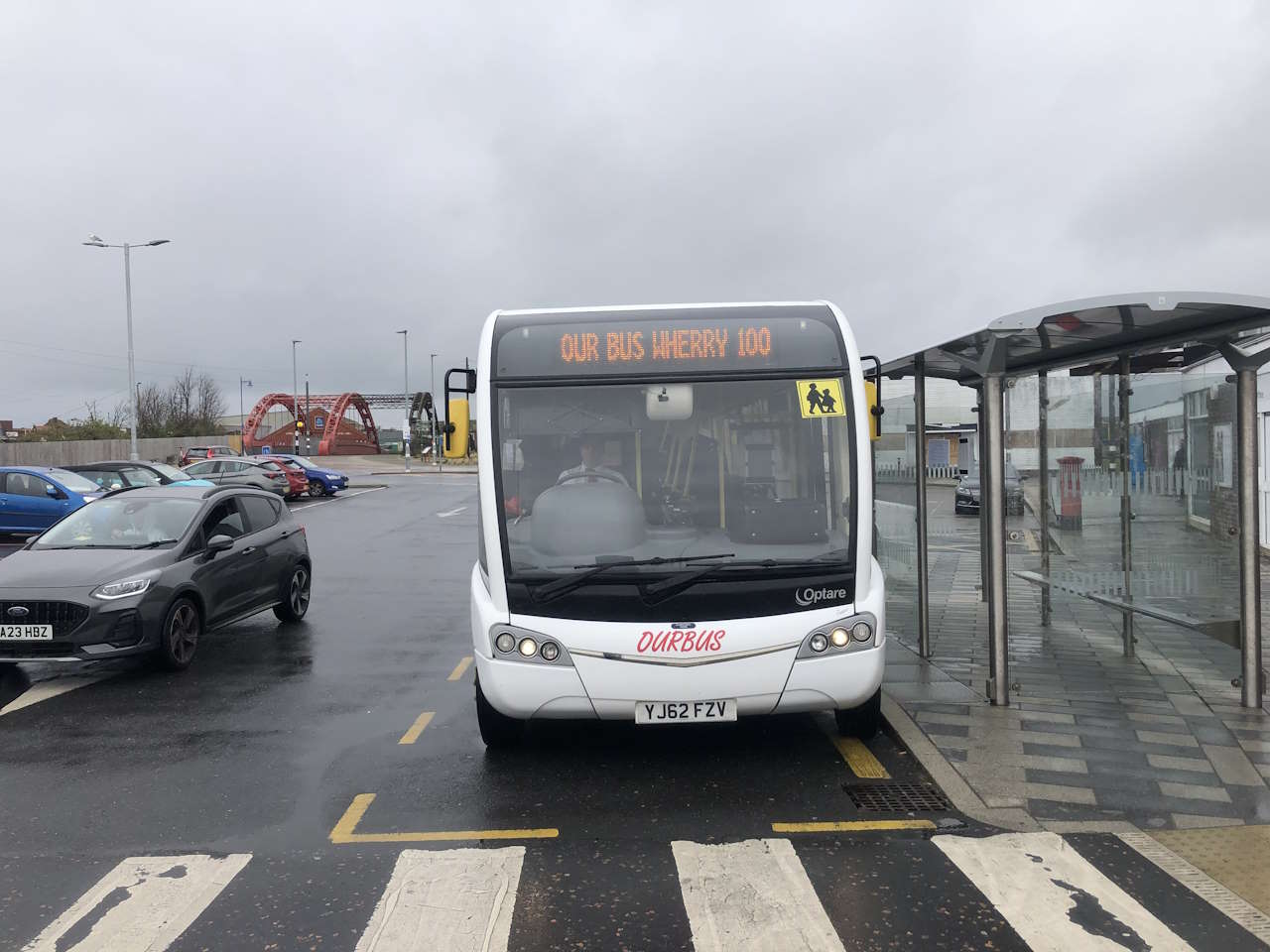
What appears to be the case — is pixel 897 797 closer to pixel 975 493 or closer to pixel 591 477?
pixel 591 477

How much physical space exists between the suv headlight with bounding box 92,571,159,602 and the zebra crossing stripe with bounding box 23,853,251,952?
4.11 meters

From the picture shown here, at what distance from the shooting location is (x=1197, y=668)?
8.66m

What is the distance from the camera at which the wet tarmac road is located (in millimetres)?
4191

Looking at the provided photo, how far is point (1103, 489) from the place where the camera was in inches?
360

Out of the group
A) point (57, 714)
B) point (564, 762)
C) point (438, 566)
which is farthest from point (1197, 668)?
point (438, 566)

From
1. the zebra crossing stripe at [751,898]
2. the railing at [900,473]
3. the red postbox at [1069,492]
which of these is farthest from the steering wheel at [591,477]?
the red postbox at [1069,492]

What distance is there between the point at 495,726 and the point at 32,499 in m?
19.6

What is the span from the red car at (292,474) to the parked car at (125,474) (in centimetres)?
658

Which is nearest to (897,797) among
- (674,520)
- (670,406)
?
(674,520)

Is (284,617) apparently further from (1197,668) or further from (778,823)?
(1197,668)

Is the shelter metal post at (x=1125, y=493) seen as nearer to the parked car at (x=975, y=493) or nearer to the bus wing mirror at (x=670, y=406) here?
the parked car at (x=975, y=493)

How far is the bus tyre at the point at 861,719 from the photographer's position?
658 centimetres

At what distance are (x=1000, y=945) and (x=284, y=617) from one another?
9.20 meters

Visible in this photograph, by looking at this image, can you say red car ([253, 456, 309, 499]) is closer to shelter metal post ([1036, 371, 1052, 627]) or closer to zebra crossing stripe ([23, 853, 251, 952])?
shelter metal post ([1036, 371, 1052, 627])
